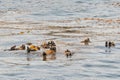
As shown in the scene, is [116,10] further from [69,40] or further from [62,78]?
[62,78]

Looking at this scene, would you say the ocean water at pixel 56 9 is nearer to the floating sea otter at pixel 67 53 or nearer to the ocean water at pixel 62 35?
the ocean water at pixel 62 35

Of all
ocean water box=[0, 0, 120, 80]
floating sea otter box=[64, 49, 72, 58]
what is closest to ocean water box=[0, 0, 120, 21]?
ocean water box=[0, 0, 120, 80]

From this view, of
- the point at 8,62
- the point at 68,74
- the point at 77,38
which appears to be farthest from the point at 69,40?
the point at 68,74

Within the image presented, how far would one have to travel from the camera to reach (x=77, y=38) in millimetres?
27328

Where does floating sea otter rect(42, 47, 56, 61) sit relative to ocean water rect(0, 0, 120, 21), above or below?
below

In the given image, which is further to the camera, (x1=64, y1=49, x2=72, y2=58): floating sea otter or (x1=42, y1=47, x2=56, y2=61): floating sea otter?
(x1=64, y1=49, x2=72, y2=58): floating sea otter

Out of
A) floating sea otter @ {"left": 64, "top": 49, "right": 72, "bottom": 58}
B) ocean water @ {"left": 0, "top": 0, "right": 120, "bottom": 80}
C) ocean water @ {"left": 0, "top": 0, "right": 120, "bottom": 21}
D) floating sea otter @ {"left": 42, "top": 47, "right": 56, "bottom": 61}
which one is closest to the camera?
ocean water @ {"left": 0, "top": 0, "right": 120, "bottom": 80}

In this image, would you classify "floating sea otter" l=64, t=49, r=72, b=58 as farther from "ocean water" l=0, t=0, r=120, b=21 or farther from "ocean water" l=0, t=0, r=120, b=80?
"ocean water" l=0, t=0, r=120, b=21

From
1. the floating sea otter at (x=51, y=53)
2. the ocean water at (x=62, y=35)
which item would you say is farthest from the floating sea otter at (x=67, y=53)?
the floating sea otter at (x=51, y=53)

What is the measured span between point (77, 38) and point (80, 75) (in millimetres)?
9371

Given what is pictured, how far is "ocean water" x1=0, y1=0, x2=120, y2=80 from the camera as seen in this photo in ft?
61.1

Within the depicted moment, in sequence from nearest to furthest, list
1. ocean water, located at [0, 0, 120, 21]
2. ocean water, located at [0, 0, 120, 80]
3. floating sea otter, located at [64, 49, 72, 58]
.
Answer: ocean water, located at [0, 0, 120, 80]
floating sea otter, located at [64, 49, 72, 58]
ocean water, located at [0, 0, 120, 21]

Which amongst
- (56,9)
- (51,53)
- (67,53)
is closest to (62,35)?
(51,53)

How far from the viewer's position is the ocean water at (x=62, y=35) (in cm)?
1861
